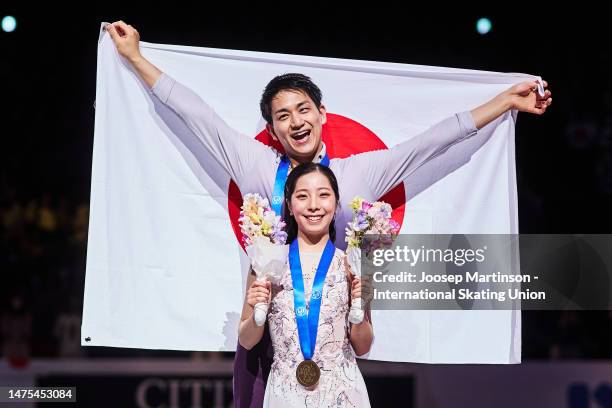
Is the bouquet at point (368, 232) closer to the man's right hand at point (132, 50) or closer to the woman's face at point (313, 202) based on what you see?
the woman's face at point (313, 202)

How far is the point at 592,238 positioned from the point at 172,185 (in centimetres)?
466

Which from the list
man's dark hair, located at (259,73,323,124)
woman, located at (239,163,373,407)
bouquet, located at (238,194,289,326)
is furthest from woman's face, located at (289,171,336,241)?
man's dark hair, located at (259,73,323,124)

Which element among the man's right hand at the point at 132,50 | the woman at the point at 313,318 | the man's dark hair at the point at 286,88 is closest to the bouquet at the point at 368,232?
the woman at the point at 313,318

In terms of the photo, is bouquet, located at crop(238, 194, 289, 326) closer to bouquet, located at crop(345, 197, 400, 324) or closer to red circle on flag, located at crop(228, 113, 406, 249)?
bouquet, located at crop(345, 197, 400, 324)

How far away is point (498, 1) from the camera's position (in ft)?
27.1

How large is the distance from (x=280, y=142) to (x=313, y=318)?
100cm

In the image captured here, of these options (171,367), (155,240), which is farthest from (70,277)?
(155,240)

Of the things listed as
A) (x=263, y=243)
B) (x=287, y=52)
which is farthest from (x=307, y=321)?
(x=287, y=52)

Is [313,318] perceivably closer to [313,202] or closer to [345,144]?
[313,202]

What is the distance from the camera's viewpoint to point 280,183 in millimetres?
5027

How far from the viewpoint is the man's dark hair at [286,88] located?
512 cm

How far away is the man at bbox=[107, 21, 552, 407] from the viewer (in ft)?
16.6

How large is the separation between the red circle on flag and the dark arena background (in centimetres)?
241

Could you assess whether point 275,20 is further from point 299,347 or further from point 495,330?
point 299,347
